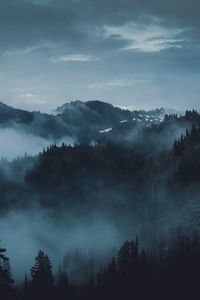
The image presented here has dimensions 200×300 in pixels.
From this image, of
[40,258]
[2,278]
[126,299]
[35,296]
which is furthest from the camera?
[126,299]

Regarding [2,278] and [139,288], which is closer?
[2,278]

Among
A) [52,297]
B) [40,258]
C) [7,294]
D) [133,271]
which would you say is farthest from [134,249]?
[7,294]

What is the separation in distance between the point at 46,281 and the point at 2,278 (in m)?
96.3

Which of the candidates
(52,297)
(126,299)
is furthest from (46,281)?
(126,299)

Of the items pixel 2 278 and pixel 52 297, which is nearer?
pixel 2 278

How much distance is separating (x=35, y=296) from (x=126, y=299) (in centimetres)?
7256

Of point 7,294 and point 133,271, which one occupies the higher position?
point 133,271

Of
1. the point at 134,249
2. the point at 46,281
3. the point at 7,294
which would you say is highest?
the point at 134,249

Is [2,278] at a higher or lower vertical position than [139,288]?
lower

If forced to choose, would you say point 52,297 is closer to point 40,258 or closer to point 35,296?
point 35,296

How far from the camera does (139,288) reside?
197125 mm

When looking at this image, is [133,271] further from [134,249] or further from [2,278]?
[2,278]

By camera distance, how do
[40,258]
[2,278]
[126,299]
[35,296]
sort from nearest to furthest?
[2,278]
[35,296]
[40,258]
[126,299]

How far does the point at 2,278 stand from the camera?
38031 mm
